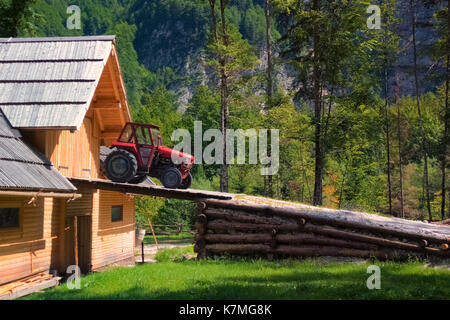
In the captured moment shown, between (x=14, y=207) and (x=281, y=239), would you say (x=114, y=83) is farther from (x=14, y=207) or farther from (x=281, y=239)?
(x=281, y=239)

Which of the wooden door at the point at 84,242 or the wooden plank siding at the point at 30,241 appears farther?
the wooden door at the point at 84,242

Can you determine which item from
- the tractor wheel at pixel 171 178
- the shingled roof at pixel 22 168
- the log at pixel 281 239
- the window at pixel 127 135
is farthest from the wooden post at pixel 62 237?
the log at pixel 281 239

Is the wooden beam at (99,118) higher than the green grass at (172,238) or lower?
higher

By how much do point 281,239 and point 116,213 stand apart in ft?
28.8

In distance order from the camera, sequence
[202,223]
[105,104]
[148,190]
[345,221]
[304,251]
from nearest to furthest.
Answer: [345,221], [304,251], [202,223], [148,190], [105,104]

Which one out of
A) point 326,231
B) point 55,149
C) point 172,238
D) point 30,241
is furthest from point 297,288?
point 172,238

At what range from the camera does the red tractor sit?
1881 cm

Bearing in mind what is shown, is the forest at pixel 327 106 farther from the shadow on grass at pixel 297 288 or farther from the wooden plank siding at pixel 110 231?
the shadow on grass at pixel 297 288

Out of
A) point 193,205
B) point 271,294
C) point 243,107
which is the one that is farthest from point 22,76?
point 193,205

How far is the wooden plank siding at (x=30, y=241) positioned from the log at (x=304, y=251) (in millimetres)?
4863

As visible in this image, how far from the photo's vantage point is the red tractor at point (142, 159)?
1881 cm

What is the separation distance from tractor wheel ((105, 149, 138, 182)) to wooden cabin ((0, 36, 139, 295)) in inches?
38.2

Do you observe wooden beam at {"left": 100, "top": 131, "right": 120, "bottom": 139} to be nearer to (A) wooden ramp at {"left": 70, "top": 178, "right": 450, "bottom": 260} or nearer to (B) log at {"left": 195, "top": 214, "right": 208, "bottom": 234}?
(A) wooden ramp at {"left": 70, "top": 178, "right": 450, "bottom": 260}

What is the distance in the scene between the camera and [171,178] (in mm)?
19312
